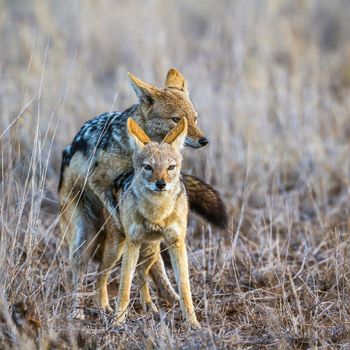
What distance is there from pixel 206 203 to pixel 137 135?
932mm

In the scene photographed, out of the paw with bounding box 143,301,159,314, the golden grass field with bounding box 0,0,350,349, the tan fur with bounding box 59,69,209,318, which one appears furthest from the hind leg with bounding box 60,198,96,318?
the paw with bounding box 143,301,159,314

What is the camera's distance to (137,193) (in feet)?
19.1

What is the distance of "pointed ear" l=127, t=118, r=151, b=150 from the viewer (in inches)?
231

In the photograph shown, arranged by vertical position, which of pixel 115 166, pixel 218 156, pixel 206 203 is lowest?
pixel 218 156

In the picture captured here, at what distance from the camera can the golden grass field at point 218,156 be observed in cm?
522

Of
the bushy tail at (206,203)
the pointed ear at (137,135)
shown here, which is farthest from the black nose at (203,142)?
the bushy tail at (206,203)

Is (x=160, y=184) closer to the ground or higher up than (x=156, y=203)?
higher up

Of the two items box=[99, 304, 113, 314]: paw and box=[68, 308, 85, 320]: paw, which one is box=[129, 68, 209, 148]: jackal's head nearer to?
box=[99, 304, 113, 314]: paw

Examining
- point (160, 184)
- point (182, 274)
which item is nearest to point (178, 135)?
point (160, 184)

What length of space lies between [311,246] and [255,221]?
85 centimetres

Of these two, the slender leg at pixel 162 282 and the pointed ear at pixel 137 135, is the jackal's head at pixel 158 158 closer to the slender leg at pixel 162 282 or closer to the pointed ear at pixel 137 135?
the pointed ear at pixel 137 135

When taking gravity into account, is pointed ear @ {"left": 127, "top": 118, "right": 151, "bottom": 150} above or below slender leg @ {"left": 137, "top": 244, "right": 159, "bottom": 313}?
above

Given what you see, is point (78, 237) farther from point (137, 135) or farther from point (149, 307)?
point (137, 135)

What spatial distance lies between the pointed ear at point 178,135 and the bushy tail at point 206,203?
27.4 inches
